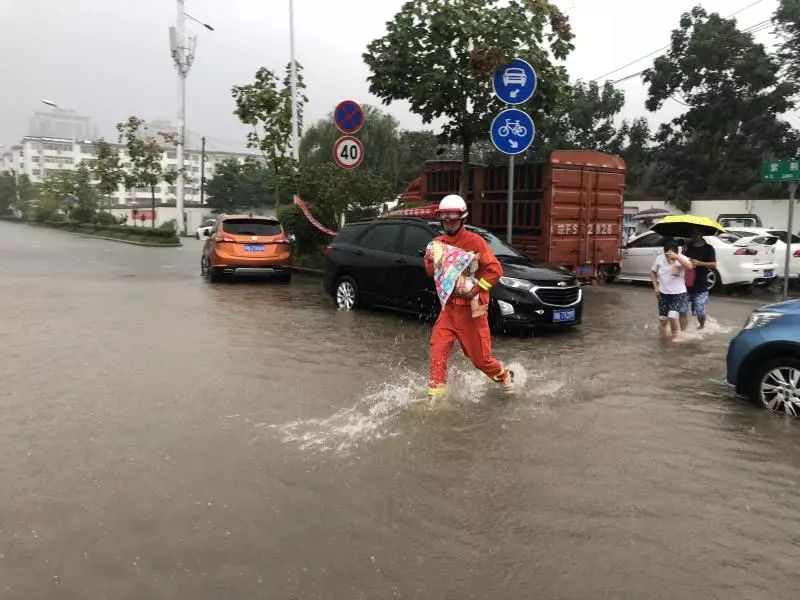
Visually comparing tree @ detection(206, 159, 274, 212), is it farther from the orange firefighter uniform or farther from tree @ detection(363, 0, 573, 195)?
Answer: the orange firefighter uniform

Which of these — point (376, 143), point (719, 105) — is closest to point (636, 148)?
point (719, 105)

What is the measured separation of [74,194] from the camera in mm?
59250

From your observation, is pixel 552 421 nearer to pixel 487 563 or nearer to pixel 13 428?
pixel 487 563

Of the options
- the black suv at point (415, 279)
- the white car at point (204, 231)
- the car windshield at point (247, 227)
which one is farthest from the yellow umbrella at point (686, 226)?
the white car at point (204, 231)

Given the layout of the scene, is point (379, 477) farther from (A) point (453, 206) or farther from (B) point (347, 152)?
(B) point (347, 152)

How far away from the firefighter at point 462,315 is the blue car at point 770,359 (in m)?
Result: 2.05

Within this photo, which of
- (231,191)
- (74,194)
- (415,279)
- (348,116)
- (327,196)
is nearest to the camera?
(415,279)

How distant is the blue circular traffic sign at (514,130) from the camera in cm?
977

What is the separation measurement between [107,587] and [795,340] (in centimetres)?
491

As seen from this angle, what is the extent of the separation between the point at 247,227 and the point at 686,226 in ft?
29.2

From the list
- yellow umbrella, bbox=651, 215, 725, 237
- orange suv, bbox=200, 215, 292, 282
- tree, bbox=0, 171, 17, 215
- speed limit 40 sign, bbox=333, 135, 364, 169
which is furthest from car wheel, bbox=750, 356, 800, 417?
tree, bbox=0, 171, 17, 215

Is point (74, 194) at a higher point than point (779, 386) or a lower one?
higher

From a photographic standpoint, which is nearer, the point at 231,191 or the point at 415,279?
the point at 415,279

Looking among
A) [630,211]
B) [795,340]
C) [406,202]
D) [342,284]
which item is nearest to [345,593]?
[795,340]
